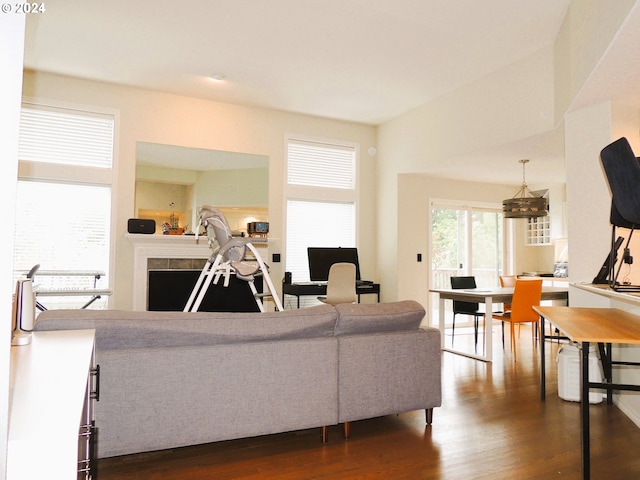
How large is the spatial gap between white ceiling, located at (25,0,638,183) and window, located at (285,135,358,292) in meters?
0.96

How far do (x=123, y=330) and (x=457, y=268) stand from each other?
240 inches

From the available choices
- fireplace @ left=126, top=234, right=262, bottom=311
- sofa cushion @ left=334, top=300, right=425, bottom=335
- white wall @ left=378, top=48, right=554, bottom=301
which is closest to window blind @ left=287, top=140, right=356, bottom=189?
white wall @ left=378, top=48, right=554, bottom=301

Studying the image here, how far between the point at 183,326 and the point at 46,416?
4.66 ft

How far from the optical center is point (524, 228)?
8.06 m

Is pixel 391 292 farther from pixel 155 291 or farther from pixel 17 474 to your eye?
pixel 17 474

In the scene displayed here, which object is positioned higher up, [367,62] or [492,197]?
[367,62]

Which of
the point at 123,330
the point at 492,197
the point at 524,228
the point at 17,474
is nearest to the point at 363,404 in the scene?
the point at 123,330

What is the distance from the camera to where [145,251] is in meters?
5.36

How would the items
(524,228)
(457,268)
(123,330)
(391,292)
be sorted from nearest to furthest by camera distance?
(123,330) < (391,292) < (457,268) < (524,228)

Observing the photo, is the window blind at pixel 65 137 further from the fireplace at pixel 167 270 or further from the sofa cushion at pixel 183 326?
the sofa cushion at pixel 183 326

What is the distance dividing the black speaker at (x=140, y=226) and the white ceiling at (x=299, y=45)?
5.41ft

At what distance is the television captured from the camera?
20.4ft

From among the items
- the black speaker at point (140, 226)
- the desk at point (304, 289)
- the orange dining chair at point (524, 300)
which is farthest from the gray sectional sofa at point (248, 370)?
the black speaker at point (140, 226)

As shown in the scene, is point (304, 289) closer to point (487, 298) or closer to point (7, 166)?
point (487, 298)
